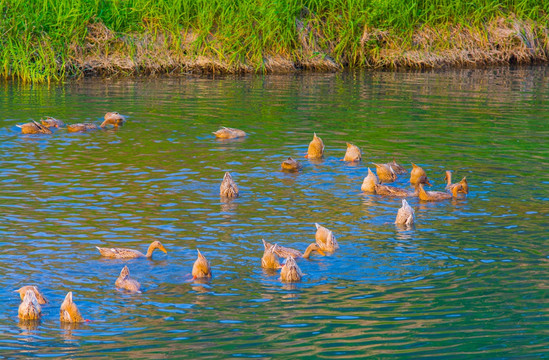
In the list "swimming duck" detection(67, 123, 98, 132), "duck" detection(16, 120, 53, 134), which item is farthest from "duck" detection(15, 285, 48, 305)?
"swimming duck" detection(67, 123, 98, 132)

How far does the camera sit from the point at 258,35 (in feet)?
79.4

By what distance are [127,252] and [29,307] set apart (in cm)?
→ 186

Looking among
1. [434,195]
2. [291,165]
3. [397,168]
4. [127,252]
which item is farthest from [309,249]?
[397,168]

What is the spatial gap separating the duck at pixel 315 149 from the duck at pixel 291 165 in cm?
80

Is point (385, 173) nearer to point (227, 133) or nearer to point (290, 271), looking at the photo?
point (227, 133)

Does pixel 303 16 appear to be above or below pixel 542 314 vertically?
above

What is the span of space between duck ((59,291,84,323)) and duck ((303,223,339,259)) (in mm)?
2850

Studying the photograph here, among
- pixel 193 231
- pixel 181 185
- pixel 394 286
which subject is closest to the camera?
pixel 394 286

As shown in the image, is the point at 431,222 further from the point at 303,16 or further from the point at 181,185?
the point at 303,16

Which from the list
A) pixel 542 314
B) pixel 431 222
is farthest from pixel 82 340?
pixel 431 222

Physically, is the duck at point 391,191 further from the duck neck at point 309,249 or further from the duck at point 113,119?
the duck at point 113,119

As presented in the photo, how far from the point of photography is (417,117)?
1750cm

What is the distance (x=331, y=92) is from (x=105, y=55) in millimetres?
7518

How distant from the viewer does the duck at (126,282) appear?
763 cm
